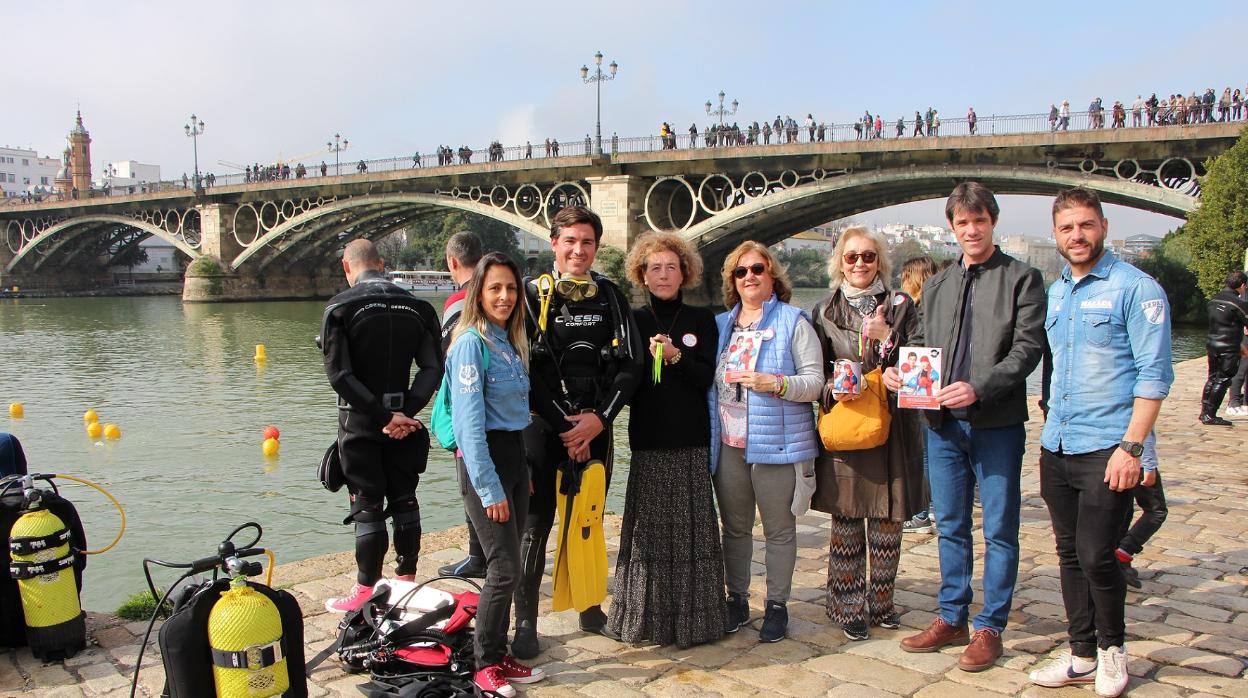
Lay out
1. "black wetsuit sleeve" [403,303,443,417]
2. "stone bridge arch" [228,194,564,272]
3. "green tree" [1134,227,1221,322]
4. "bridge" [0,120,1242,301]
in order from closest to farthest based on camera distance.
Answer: "black wetsuit sleeve" [403,303,443,417], "bridge" [0,120,1242,301], "green tree" [1134,227,1221,322], "stone bridge arch" [228,194,564,272]

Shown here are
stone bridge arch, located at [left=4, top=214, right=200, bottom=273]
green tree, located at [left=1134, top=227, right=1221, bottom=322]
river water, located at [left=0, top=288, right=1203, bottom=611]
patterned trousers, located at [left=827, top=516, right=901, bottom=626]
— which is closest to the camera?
patterned trousers, located at [left=827, top=516, right=901, bottom=626]

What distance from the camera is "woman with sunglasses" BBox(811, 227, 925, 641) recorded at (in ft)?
12.8

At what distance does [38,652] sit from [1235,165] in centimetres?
2498

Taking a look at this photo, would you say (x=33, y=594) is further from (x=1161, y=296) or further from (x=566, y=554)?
(x=1161, y=296)

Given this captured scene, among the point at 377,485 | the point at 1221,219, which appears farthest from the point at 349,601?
the point at 1221,219

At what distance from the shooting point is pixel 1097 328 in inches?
127

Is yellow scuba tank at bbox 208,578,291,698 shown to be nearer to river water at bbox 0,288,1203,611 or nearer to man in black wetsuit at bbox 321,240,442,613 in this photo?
man in black wetsuit at bbox 321,240,442,613

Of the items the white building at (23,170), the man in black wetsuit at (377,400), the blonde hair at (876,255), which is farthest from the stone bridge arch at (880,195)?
the white building at (23,170)

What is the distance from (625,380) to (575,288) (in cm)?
44

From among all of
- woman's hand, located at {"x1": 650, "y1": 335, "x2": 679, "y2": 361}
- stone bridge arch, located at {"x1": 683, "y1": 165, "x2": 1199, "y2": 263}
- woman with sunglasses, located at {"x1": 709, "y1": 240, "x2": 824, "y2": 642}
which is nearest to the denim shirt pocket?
woman with sunglasses, located at {"x1": 709, "y1": 240, "x2": 824, "y2": 642}

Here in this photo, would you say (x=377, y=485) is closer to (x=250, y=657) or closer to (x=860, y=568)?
(x=250, y=657)

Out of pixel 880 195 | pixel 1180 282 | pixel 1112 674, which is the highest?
pixel 880 195

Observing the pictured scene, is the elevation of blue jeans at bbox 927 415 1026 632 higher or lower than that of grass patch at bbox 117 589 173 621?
higher

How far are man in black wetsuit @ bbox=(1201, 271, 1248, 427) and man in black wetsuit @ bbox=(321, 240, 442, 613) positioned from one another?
862 centimetres
